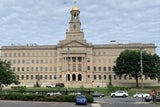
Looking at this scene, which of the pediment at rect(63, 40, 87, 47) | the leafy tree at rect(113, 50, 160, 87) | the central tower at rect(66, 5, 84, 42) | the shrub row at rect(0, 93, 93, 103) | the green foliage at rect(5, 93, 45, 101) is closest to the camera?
the shrub row at rect(0, 93, 93, 103)

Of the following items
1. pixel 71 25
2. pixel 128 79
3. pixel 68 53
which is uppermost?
pixel 71 25

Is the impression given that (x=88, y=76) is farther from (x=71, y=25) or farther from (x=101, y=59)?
(x=71, y=25)

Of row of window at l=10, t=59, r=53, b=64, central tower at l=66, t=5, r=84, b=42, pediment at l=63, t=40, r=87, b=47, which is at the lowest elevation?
row of window at l=10, t=59, r=53, b=64

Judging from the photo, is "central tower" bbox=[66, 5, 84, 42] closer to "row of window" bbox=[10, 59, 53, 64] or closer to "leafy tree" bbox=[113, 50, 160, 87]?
"row of window" bbox=[10, 59, 53, 64]

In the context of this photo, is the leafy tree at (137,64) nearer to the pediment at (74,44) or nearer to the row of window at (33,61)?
the pediment at (74,44)

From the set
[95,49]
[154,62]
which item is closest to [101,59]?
[95,49]

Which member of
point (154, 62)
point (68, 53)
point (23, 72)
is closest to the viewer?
point (154, 62)

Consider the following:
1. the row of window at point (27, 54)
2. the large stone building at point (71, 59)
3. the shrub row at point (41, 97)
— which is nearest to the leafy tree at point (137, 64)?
the large stone building at point (71, 59)

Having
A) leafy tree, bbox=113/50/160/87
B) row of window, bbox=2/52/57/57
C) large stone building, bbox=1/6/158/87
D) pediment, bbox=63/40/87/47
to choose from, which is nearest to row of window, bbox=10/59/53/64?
large stone building, bbox=1/6/158/87

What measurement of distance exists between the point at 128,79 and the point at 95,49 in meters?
18.6

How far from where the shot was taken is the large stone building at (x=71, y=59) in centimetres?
16125

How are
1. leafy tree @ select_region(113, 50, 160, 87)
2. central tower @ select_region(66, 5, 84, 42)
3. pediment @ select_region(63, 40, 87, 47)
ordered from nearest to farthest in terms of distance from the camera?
leafy tree @ select_region(113, 50, 160, 87)
pediment @ select_region(63, 40, 87, 47)
central tower @ select_region(66, 5, 84, 42)

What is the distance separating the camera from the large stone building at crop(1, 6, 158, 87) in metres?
161

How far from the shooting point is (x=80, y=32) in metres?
169
